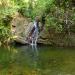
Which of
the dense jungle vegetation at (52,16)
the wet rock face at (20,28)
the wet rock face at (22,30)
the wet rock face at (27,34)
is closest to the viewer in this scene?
the wet rock face at (27,34)

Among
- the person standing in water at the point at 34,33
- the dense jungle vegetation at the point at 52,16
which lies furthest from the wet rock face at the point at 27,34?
the dense jungle vegetation at the point at 52,16

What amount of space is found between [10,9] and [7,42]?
3725mm

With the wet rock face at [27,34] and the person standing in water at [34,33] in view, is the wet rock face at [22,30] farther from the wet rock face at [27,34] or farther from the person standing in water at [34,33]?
the person standing in water at [34,33]

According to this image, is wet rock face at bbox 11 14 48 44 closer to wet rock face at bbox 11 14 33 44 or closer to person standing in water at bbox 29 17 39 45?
wet rock face at bbox 11 14 33 44

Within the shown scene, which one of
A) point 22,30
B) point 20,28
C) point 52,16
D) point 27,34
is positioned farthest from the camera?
point 20,28

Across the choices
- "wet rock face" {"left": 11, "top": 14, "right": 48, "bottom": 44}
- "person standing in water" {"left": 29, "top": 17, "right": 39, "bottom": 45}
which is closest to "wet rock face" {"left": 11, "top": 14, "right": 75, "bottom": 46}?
"wet rock face" {"left": 11, "top": 14, "right": 48, "bottom": 44}

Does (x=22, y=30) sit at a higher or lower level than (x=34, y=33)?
higher

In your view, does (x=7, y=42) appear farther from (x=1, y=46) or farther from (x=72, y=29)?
(x=72, y=29)

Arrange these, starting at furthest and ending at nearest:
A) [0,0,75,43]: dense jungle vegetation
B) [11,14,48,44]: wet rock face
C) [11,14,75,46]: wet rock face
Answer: [11,14,48,44]: wet rock face, [0,0,75,43]: dense jungle vegetation, [11,14,75,46]: wet rock face

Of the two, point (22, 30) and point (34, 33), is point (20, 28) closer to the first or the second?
point (22, 30)

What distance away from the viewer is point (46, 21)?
97.5 ft

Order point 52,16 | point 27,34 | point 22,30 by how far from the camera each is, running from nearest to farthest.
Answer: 1. point 52,16
2. point 27,34
3. point 22,30

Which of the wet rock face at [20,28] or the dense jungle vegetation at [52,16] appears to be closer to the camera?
the dense jungle vegetation at [52,16]

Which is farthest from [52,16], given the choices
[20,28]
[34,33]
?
[20,28]
